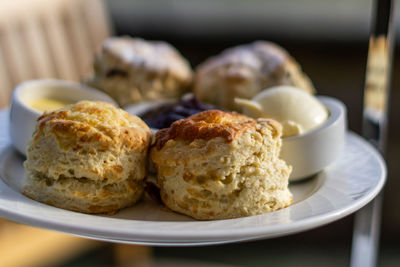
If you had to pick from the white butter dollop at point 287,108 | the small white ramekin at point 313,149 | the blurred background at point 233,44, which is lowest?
the blurred background at point 233,44

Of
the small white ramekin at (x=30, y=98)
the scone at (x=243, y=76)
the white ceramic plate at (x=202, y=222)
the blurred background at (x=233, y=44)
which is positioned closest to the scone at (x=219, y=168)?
the white ceramic plate at (x=202, y=222)

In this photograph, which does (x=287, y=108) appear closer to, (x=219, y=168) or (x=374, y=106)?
(x=374, y=106)

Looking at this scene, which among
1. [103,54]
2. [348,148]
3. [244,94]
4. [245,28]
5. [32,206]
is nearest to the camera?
[32,206]

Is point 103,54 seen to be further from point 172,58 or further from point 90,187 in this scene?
point 90,187

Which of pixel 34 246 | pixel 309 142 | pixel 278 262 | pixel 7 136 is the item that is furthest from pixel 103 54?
pixel 278 262

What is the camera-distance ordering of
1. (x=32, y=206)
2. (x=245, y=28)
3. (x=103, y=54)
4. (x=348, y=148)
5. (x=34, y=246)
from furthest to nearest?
(x=245, y=28) < (x=34, y=246) < (x=103, y=54) < (x=348, y=148) < (x=32, y=206)

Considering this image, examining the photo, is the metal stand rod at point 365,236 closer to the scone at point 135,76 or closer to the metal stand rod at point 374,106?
the metal stand rod at point 374,106

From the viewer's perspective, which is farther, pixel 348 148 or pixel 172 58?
pixel 172 58
